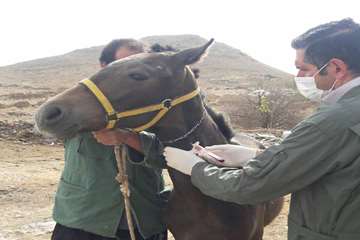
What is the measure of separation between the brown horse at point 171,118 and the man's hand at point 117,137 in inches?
4.4

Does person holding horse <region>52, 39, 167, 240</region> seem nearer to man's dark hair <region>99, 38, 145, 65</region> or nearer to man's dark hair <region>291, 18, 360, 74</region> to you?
man's dark hair <region>99, 38, 145, 65</region>

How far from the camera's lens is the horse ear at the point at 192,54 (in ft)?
9.58

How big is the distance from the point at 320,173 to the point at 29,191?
7537 millimetres

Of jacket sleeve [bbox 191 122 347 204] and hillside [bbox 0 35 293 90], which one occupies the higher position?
jacket sleeve [bbox 191 122 347 204]

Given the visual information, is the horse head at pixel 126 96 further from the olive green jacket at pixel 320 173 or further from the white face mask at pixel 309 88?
the olive green jacket at pixel 320 173

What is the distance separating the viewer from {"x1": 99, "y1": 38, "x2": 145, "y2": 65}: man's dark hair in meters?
3.35

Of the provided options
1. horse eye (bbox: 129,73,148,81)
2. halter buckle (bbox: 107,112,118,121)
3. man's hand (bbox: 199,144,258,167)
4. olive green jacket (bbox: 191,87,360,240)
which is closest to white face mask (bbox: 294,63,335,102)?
olive green jacket (bbox: 191,87,360,240)

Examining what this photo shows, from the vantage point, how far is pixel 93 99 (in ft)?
8.73

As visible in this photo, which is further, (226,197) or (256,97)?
(256,97)

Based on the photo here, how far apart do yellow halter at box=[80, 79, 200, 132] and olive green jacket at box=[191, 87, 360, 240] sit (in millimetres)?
770

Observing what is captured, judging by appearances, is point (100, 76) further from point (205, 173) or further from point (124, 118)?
point (205, 173)

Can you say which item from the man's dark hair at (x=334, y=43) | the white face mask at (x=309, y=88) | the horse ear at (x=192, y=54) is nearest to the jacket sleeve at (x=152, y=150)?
the horse ear at (x=192, y=54)

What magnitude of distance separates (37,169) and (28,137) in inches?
150

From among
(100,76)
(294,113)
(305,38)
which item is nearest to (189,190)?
(100,76)
